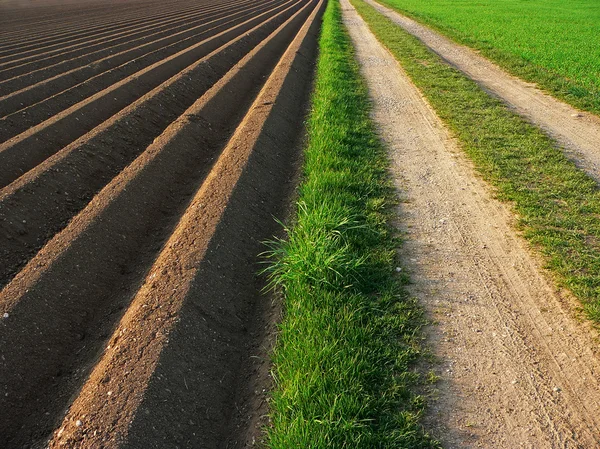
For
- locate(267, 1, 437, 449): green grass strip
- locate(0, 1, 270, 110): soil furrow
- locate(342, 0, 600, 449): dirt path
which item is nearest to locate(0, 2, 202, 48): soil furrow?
locate(0, 1, 270, 110): soil furrow

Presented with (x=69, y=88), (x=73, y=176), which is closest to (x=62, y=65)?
(x=69, y=88)

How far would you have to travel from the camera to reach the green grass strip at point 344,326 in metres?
2.73

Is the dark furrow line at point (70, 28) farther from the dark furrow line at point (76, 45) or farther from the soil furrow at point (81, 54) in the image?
the soil furrow at point (81, 54)

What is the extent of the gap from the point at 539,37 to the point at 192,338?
1958 centimetres

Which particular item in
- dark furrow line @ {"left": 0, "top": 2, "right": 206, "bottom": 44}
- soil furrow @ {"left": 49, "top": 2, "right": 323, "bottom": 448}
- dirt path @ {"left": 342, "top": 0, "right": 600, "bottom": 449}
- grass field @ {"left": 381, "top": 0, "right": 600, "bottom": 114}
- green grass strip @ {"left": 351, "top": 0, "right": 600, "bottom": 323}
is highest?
soil furrow @ {"left": 49, "top": 2, "right": 323, "bottom": 448}

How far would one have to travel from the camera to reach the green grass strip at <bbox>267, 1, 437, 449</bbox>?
2.73 m

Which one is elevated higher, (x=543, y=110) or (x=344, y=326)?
(x=344, y=326)

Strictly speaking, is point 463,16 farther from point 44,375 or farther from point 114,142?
point 44,375

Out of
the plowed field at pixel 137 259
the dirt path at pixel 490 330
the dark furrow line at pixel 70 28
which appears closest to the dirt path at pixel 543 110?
the dirt path at pixel 490 330

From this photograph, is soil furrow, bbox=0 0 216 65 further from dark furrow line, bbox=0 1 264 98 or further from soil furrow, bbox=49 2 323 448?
soil furrow, bbox=49 2 323 448

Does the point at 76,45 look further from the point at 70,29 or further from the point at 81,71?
the point at 70,29

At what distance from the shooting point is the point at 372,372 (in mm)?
3121

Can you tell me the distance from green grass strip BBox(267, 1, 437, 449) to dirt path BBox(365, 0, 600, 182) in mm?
3161

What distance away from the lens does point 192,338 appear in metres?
3.42
